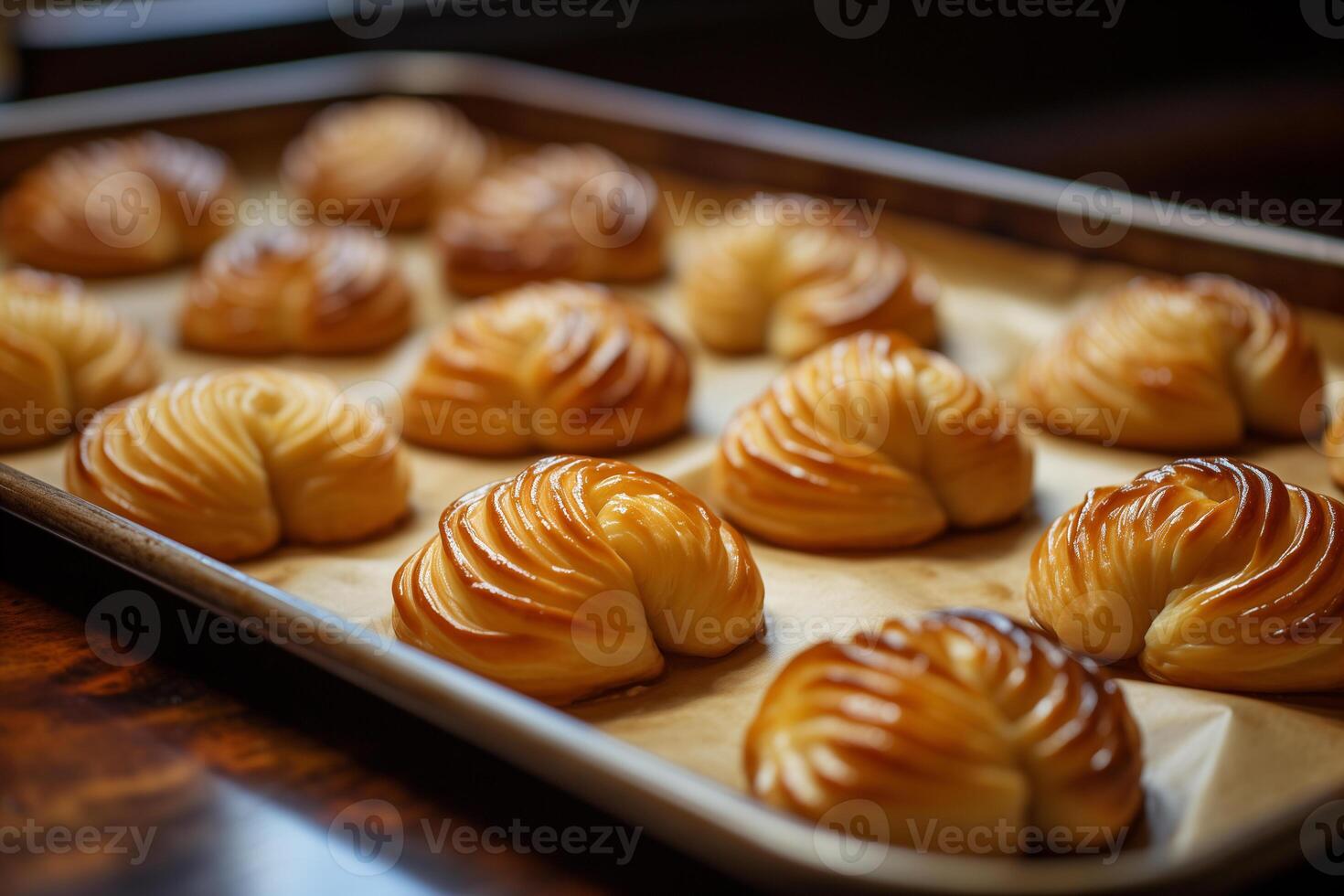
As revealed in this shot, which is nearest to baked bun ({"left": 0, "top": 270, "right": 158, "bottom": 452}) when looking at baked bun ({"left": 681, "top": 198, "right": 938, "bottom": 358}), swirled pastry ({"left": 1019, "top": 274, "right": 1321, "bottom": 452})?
baked bun ({"left": 681, "top": 198, "right": 938, "bottom": 358})

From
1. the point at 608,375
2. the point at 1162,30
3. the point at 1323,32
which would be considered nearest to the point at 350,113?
the point at 608,375

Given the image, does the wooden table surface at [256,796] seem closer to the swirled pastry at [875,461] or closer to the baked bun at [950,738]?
the baked bun at [950,738]

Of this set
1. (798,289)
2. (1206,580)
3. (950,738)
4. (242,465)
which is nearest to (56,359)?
(242,465)

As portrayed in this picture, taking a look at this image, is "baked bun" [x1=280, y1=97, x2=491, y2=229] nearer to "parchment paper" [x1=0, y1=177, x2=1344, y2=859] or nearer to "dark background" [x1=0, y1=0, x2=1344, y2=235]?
"parchment paper" [x1=0, y1=177, x2=1344, y2=859]

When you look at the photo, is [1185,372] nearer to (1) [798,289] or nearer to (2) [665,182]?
(1) [798,289]

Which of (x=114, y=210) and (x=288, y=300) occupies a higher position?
(x=114, y=210)
